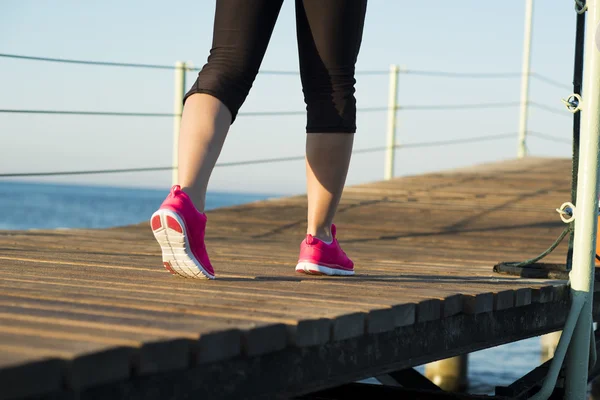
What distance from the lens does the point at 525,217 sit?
14.7ft

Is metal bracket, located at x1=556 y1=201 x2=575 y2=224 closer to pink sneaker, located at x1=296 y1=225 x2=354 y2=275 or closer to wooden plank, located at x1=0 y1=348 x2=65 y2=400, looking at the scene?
pink sneaker, located at x1=296 y1=225 x2=354 y2=275

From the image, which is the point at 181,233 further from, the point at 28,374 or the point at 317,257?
the point at 28,374

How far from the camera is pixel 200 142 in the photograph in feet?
5.66

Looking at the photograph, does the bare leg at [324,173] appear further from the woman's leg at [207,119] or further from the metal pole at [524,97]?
the metal pole at [524,97]

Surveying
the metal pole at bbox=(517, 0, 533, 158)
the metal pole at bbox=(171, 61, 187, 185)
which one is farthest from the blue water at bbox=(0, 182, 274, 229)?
the metal pole at bbox=(171, 61, 187, 185)

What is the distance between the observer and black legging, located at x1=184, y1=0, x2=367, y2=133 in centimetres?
179

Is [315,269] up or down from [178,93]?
down

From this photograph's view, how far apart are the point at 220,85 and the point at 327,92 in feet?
0.90

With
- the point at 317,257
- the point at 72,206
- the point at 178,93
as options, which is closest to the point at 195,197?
the point at 317,257

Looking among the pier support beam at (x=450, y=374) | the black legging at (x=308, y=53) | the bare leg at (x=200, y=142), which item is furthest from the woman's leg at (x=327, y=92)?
the pier support beam at (x=450, y=374)

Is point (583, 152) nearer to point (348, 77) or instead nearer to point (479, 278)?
point (479, 278)

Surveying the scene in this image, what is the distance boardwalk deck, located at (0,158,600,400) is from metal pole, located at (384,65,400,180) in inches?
123

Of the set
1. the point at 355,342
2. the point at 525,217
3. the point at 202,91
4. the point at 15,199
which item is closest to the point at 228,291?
the point at 355,342

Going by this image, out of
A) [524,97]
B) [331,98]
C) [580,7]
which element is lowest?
[331,98]
